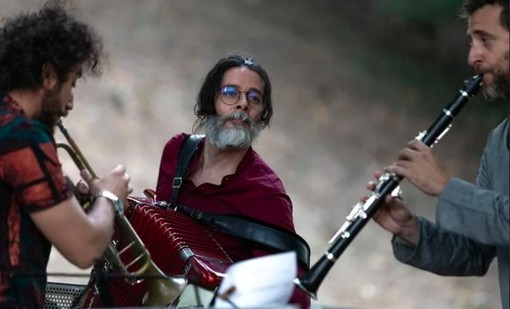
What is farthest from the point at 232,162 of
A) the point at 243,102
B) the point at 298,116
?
the point at 298,116

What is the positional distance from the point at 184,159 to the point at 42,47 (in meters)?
1.52

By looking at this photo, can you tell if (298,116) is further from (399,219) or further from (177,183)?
(399,219)

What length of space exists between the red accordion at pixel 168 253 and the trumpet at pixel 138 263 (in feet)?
0.35

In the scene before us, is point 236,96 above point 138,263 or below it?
above

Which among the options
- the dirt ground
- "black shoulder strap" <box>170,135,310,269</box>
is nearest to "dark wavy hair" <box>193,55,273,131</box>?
"black shoulder strap" <box>170,135,310,269</box>

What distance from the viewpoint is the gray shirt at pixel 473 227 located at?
11.4ft

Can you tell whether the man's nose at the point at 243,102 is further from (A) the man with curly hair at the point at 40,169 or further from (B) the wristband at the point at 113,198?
(B) the wristband at the point at 113,198

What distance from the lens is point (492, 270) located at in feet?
38.0

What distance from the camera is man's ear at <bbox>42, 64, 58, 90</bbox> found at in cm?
347

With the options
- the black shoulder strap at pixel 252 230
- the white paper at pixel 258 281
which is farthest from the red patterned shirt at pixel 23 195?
the black shoulder strap at pixel 252 230

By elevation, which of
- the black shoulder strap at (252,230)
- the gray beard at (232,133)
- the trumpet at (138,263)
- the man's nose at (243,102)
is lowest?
the trumpet at (138,263)

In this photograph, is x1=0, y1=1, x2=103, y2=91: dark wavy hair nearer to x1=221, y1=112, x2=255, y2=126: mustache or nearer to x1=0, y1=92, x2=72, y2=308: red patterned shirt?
x1=0, y1=92, x2=72, y2=308: red patterned shirt

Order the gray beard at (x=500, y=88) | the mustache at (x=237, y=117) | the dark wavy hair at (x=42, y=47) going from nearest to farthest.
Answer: the dark wavy hair at (x=42, y=47) < the gray beard at (x=500, y=88) < the mustache at (x=237, y=117)

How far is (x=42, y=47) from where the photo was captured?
3.53m
